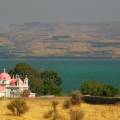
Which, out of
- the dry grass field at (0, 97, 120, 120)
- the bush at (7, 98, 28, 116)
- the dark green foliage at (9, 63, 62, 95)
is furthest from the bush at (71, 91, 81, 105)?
the dark green foliage at (9, 63, 62, 95)

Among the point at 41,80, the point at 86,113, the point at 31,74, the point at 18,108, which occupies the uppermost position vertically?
the point at 31,74

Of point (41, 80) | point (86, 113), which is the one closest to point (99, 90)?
point (41, 80)

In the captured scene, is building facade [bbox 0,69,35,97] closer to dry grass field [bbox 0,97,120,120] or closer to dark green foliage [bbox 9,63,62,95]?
dark green foliage [bbox 9,63,62,95]

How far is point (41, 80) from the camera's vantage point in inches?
2282

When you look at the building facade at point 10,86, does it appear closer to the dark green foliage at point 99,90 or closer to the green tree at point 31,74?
the green tree at point 31,74

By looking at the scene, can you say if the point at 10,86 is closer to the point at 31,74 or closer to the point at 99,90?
the point at 99,90

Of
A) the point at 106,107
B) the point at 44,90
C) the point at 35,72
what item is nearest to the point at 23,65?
the point at 35,72

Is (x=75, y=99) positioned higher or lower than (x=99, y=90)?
lower

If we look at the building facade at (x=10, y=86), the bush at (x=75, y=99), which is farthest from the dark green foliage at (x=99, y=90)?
the bush at (x=75, y=99)

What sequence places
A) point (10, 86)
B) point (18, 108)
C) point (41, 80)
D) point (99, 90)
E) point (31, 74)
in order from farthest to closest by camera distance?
point (31, 74)
point (41, 80)
point (10, 86)
point (99, 90)
point (18, 108)

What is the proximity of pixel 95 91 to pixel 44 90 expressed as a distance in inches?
445

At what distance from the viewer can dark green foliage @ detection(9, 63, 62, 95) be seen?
5481 centimetres

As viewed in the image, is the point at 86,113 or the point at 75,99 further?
the point at 75,99

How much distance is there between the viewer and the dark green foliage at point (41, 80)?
54812 mm
